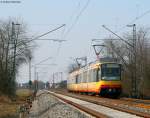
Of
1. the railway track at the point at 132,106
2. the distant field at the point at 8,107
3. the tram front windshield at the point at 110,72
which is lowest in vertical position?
the distant field at the point at 8,107

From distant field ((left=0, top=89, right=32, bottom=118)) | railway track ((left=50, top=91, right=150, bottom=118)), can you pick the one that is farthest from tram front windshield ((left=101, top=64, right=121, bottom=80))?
distant field ((left=0, top=89, right=32, bottom=118))

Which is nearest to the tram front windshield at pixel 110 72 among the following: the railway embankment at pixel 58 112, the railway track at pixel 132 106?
the railway embankment at pixel 58 112

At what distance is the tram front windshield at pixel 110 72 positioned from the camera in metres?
45.6

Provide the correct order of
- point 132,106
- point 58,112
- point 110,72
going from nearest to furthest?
point 58,112
point 132,106
point 110,72

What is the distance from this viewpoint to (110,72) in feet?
150

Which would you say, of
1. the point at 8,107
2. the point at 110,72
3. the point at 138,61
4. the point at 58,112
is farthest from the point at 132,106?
the point at 138,61

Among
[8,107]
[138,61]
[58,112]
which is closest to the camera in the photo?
[58,112]

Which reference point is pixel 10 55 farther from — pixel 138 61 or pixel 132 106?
pixel 132 106

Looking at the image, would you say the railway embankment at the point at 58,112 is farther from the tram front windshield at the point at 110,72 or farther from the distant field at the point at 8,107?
the tram front windshield at the point at 110,72

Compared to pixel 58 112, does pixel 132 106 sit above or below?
above

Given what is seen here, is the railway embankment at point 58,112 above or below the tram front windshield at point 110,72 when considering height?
below

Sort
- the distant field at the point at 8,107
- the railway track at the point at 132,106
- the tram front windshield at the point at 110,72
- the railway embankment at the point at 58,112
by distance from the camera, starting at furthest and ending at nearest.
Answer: the tram front windshield at the point at 110,72 < the distant field at the point at 8,107 < the railway embankment at the point at 58,112 < the railway track at the point at 132,106

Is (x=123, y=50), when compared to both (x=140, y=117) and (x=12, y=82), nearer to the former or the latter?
(x=12, y=82)

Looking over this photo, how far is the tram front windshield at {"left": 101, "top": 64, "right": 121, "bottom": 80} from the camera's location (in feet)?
149
